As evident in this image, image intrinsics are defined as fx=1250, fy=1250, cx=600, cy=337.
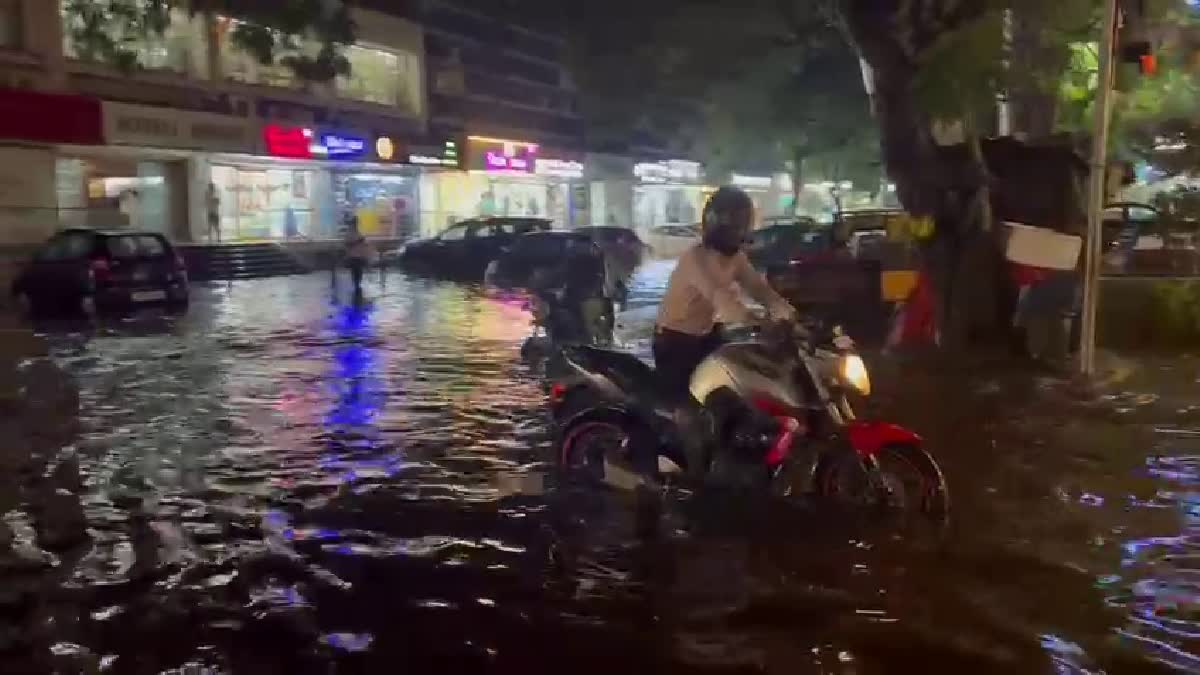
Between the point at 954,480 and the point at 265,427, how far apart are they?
5762 millimetres

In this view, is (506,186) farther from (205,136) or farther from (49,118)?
(49,118)

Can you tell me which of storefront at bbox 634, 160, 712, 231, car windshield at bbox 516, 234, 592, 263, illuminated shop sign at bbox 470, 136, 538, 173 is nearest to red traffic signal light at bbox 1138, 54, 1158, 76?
car windshield at bbox 516, 234, 592, 263

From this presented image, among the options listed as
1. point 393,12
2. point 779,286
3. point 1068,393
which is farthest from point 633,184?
point 1068,393

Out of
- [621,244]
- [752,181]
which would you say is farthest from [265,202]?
[752,181]

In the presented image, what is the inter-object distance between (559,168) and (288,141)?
689 inches

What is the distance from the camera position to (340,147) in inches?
1521

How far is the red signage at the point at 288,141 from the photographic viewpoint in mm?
36031

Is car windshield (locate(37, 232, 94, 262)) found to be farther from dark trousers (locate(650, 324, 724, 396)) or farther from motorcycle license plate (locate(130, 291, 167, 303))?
dark trousers (locate(650, 324, 724, 396))

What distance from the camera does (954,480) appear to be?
860 centimetres

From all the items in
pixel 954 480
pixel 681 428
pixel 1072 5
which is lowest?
pixel 954 480

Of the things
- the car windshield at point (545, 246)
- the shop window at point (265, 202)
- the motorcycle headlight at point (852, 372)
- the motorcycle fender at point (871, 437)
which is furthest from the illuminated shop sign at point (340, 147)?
the motorcycle fender at point (871, 437)

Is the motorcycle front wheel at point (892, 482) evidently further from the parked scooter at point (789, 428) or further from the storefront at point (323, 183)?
the storefront at point (323, 183)

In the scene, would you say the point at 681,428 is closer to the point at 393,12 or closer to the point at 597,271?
the point at 597,271

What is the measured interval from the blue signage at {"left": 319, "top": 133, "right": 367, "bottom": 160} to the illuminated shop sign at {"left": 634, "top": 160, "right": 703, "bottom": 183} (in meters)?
21.9
